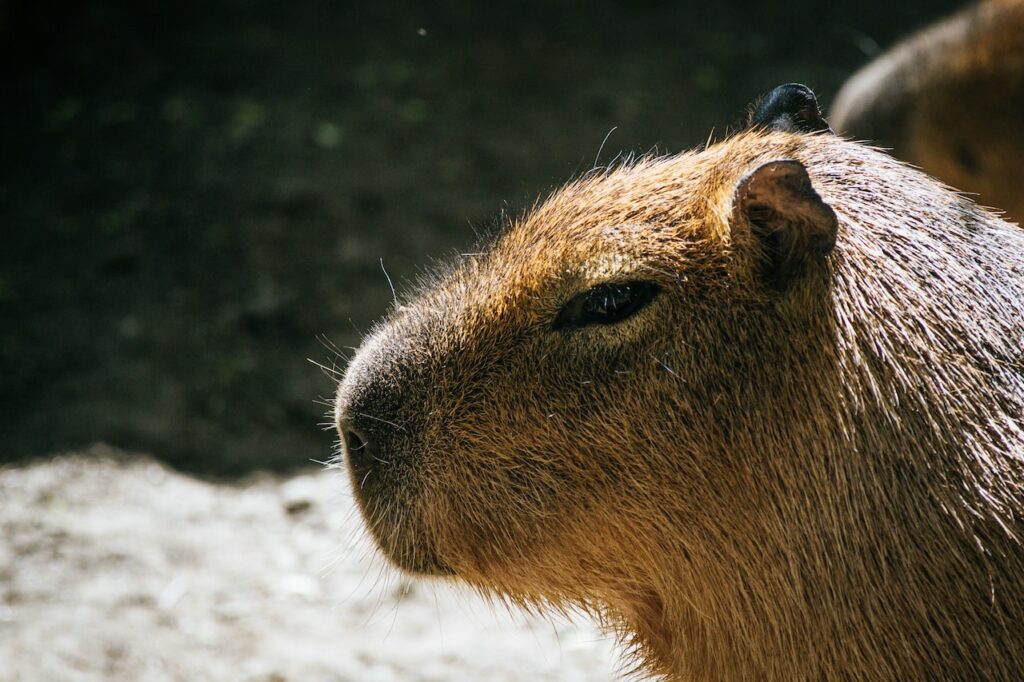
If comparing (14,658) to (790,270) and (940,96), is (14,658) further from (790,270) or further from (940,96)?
(940,96)

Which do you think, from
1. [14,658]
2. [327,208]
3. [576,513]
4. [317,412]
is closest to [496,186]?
→ [327,208]

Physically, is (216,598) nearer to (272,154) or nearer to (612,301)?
(612,301)

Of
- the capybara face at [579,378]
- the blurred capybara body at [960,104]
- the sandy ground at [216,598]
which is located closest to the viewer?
the capybara face at [579,378]

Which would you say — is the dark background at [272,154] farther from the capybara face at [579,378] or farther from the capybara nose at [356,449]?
the capybara nose at [356,449]

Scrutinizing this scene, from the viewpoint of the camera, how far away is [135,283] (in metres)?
5.54

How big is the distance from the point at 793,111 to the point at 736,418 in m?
0.88

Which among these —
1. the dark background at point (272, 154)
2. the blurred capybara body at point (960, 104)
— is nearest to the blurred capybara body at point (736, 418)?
the dark background at point (272, 154)

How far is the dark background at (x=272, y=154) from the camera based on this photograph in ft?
16.0

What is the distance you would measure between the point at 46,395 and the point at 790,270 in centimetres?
384

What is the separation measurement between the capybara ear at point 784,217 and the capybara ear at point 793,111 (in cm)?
57

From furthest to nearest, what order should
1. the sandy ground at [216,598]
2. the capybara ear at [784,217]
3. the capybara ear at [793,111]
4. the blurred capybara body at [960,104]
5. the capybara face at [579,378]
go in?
the blurred capybara body at [960,104]
the sandy ground at [216,598]
the capybara ear at [793,111]
the capybara face at [579,378]
the capybara ear at [784,217]

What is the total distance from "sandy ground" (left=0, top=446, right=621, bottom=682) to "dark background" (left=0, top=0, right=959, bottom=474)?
0.24m

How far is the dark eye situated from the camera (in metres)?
2.11

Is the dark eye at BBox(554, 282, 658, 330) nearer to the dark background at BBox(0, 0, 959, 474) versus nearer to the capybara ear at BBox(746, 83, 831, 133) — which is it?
the capybara ear at BBox(746, 83, 831, 133)
